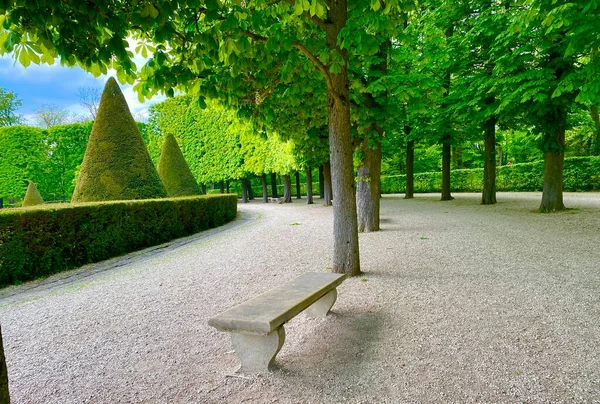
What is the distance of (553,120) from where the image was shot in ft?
35.1

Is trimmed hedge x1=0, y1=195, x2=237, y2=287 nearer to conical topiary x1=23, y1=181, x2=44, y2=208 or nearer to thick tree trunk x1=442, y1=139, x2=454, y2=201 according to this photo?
conical topiary x1=23, y1=181, x2=44, y2=208

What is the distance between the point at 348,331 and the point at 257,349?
3.88ft

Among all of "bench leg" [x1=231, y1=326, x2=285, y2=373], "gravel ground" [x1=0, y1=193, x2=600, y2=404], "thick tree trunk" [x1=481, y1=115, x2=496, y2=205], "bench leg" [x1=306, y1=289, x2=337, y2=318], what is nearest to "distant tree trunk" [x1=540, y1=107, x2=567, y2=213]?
"thick tree trunk" [x1=481, y1=115, x2=496, y2=205]

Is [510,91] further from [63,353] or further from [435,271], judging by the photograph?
[63,353]

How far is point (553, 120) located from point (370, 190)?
6.35 meters

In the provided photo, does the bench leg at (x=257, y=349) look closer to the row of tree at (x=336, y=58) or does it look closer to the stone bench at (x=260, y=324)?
the stone bench at (x=260, y=324)

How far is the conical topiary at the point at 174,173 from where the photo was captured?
57.3 feet

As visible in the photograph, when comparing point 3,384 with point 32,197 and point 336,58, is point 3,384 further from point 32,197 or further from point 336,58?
point 32,197

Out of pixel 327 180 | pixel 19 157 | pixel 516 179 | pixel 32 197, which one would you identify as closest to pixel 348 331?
pixel 327 180

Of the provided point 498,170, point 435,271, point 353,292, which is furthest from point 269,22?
point 498,170

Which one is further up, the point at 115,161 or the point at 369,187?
the point at 115,161

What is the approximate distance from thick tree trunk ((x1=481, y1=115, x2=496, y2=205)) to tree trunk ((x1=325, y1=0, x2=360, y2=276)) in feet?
37.2

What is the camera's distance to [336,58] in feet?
13.7

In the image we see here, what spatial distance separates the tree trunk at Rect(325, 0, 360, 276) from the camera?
538 centimetres
